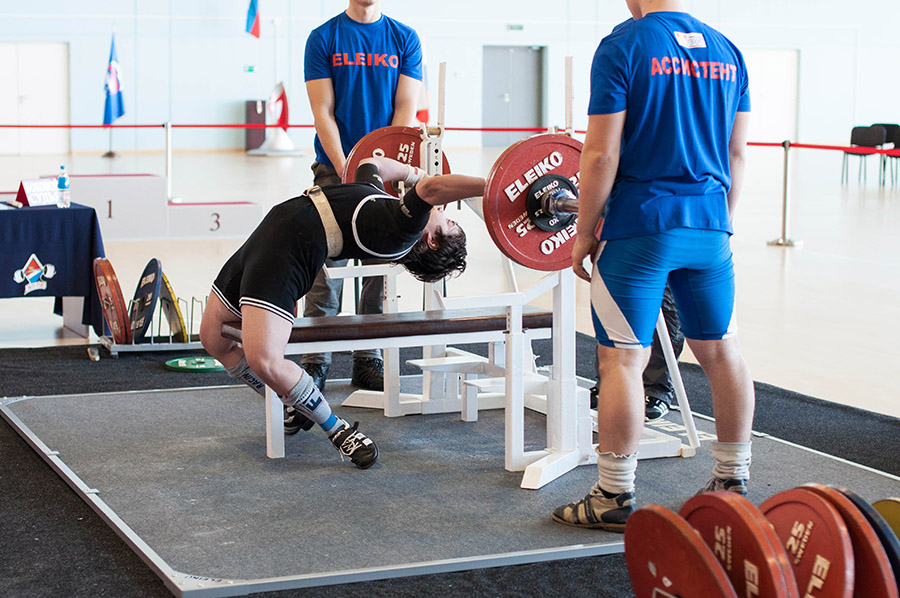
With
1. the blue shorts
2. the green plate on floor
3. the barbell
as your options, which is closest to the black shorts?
the barbell

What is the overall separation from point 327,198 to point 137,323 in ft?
7.07

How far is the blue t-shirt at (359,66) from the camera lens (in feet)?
13.6

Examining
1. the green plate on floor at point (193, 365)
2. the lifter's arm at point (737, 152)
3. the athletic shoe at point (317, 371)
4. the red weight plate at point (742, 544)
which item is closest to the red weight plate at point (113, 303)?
the green plate on floor at point (193, 365)

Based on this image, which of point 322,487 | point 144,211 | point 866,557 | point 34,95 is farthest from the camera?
point 34,95

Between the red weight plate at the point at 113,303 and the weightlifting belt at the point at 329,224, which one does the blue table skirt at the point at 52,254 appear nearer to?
the red weight plate at the point at 113,303

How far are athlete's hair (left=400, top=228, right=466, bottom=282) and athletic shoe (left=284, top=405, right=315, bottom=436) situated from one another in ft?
2.24

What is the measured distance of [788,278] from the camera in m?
6.93

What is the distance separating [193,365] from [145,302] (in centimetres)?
54

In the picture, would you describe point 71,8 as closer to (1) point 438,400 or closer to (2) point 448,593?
(1) point 438,400

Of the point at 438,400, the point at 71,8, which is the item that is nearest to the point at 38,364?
the point at 438,400

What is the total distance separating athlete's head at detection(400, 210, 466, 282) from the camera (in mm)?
3051

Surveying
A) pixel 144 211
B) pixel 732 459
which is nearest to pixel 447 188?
pixel 732 459

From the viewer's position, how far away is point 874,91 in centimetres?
2136

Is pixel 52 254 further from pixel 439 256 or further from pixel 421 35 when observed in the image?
pixel 421 35
